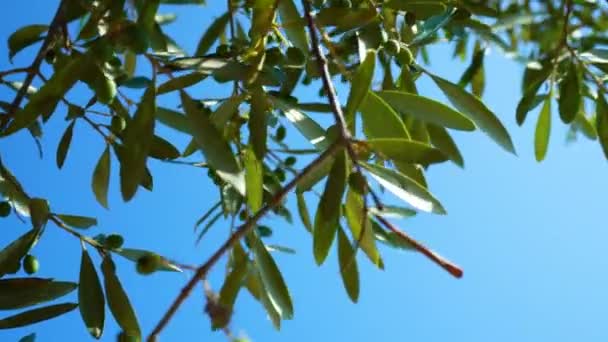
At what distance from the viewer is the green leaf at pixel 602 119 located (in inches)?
84.7

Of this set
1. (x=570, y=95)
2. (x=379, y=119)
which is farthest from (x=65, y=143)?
(x=570, y=95)

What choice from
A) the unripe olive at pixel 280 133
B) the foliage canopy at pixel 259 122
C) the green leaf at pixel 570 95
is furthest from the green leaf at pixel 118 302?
the green leaf at pixel 570 95

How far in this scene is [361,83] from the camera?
1.36m

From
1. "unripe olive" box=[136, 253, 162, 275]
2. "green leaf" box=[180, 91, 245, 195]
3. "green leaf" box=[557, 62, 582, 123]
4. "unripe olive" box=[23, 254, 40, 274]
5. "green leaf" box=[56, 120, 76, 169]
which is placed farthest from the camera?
"green leaf" box=[557, 62, 582, 123]

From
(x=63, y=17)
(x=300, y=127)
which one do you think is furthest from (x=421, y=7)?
(x=63, y=17)

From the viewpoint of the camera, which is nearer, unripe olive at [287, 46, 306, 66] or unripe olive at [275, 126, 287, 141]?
unripe olive at [287, 46, 306, 66]

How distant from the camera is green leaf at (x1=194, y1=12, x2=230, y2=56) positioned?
95.1 inches

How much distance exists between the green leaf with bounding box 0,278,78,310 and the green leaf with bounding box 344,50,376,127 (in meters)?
0.70

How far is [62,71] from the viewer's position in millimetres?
1372

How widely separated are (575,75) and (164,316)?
136 centimetres

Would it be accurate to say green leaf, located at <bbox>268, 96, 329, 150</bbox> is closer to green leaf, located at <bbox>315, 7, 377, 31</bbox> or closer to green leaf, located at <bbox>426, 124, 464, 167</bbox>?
green leaf, located at <bbox>315, 7, 377, 31</bbox>

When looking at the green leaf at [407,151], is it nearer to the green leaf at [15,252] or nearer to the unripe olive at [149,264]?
the unripe olive at [149,264]

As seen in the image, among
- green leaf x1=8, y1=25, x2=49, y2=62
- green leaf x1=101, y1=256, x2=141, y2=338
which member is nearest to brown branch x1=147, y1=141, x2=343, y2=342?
green leaf x1=101, y1=256, x2=141, y2=338

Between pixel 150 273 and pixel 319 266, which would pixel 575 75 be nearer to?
pixel 319 266
